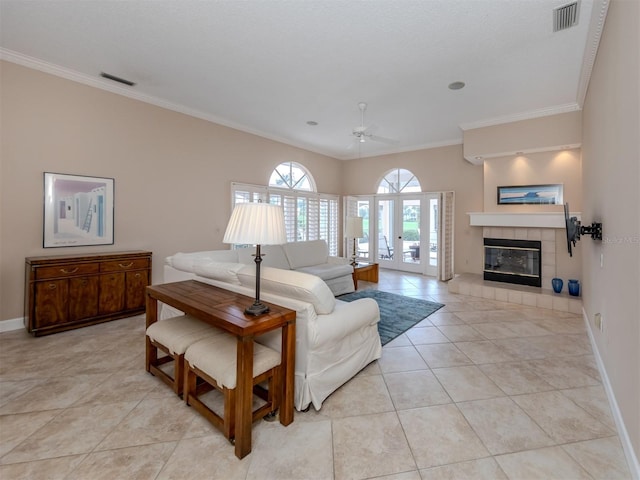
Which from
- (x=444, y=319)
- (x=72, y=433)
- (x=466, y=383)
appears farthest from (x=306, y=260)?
(x=72, y=433)

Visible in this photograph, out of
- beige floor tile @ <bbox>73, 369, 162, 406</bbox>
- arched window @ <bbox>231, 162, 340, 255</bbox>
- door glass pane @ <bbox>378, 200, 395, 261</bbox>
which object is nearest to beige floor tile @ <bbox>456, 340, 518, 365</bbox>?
beige floor tile @ <bbox>73, 369, 162, 406</bbox>

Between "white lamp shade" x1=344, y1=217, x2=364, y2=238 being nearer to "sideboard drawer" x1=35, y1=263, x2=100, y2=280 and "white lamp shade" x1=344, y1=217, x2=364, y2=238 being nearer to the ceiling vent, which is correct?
the ceiling vent

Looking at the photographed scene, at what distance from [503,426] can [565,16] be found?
3449 millimetres

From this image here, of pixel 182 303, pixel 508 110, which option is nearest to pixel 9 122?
pixel 182 303

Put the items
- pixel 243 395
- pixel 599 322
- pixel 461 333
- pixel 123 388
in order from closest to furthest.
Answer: pixel 243 395 < pixel 123 388 < pixel 599 322 < pixel 461 333

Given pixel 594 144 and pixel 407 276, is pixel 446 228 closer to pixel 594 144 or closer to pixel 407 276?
pixel 407 276

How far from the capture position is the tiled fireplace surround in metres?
4.40

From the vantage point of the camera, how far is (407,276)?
692cm

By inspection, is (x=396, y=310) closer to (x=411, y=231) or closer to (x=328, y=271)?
(x=328, y=271)

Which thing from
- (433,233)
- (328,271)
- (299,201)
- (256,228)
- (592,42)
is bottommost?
(328,271)

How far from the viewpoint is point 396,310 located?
432cm

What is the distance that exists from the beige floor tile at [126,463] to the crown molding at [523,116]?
20.6 ft

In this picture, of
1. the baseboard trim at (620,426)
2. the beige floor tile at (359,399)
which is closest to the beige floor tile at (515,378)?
the baseboard trim at (620,426)

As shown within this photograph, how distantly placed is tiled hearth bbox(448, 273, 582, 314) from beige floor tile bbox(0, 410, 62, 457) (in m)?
5.57
